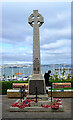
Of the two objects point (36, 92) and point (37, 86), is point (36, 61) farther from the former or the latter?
point (36, 92)

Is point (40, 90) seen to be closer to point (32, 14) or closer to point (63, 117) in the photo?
point (63, 117)

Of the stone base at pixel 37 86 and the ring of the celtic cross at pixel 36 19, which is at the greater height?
the ring of the celtic cross at pixel 36 19

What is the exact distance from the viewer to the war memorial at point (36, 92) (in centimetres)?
975

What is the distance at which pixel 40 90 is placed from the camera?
13039 millimetres

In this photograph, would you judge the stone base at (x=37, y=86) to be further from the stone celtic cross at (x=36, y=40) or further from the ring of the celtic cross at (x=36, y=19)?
the ring of the celtic cross at (x=36, y=19)

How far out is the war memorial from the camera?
975 centimetres

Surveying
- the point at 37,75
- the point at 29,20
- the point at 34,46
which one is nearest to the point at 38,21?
the point at 29,20

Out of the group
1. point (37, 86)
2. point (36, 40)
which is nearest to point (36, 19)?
point (36, 40)

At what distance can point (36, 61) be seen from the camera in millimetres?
13742

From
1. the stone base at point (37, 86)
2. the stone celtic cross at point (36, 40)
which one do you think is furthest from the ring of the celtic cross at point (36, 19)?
the stone base at point (37, 86)

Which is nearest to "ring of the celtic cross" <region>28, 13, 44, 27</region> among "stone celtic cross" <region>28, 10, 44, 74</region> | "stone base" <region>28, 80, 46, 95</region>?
"stone celtic cross" <region>28, 10, 44, 74</region>

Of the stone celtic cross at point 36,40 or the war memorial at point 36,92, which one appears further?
the stone celtic cross at point 36,40

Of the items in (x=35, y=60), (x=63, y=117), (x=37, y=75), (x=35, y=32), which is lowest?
(x=63, y=117)

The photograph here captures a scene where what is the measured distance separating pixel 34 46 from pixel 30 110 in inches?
234
